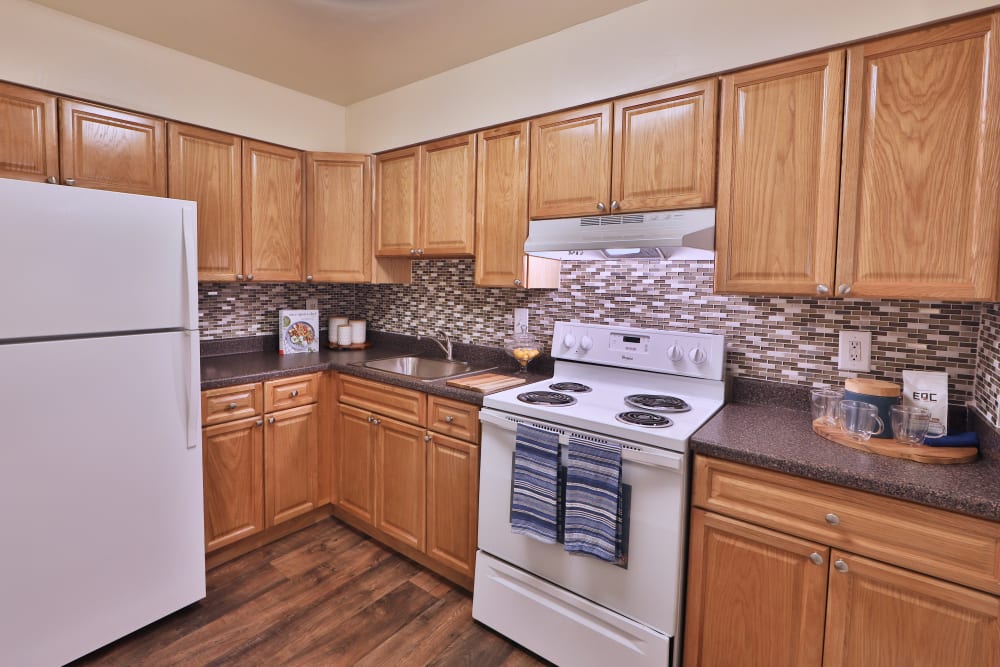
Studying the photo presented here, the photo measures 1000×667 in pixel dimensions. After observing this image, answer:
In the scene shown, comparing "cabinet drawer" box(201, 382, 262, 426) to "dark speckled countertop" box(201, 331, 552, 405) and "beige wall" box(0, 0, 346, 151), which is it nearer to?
"dark speckled countertop" box(201, 331, 552, 405)

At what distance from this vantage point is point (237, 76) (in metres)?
2.63

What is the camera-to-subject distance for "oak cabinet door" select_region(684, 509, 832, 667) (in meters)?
1.36

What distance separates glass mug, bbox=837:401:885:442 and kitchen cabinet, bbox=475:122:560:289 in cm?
129

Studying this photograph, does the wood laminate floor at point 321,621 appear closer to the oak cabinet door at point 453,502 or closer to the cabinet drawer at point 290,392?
the oak cabinet door at point 453,502

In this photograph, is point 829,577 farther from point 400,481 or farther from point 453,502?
point 400,481

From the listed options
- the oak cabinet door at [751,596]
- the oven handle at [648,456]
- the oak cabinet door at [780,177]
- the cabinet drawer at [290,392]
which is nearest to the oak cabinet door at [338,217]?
the cabinet drawer at [290,392]

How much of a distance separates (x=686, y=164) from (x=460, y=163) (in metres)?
1.12

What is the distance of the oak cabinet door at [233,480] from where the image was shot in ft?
7.36

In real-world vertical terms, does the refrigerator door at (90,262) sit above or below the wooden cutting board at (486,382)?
above

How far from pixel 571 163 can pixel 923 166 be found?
1153mm

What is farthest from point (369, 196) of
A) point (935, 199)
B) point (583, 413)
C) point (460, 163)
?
point (935, 199)

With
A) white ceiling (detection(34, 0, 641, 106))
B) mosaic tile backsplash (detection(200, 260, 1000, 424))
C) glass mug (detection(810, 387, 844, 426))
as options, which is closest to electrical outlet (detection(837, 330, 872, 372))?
mosaic tile backsplash (detection(200, 260, 1000, 424))

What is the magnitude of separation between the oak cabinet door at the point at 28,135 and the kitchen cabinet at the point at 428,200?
4.62 feet

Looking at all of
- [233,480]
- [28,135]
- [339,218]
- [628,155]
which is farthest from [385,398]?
[28,135]
